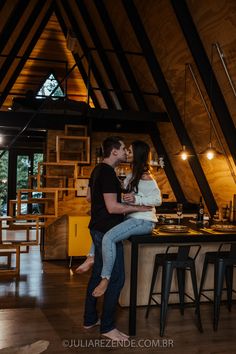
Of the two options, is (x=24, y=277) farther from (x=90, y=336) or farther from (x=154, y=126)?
(x=154, y=126)

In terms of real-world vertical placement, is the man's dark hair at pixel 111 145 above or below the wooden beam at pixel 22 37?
below

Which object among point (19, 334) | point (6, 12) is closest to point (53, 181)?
point (6, 12)

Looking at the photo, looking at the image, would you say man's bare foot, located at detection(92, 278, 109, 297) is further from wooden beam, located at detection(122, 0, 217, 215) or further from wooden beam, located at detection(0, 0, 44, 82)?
wooden beam, located at detection(0, 0, 44, 82)

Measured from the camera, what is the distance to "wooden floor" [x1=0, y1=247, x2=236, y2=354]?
3002mm

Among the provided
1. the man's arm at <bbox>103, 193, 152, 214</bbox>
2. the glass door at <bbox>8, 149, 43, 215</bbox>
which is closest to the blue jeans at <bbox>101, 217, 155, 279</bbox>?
the man's arm at <bbox>103, 193, 152, 214</bbox>

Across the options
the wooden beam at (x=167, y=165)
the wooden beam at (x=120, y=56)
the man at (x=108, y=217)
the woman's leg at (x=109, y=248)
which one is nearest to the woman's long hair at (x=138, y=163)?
the man at (x=108, y=217)

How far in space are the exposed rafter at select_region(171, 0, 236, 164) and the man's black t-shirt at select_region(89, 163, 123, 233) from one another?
5.93ft

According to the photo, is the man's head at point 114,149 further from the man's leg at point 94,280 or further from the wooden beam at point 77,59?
the wooden beam at point 77,59

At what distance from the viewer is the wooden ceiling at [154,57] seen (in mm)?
3939

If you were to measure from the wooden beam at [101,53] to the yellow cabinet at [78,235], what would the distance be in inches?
93.1

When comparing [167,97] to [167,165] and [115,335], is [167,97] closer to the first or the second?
[167,165]

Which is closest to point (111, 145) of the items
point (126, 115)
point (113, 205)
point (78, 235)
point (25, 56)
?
point (113, 205)

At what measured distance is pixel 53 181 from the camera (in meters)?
6.59

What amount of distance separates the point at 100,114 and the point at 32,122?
1423 millimetres
